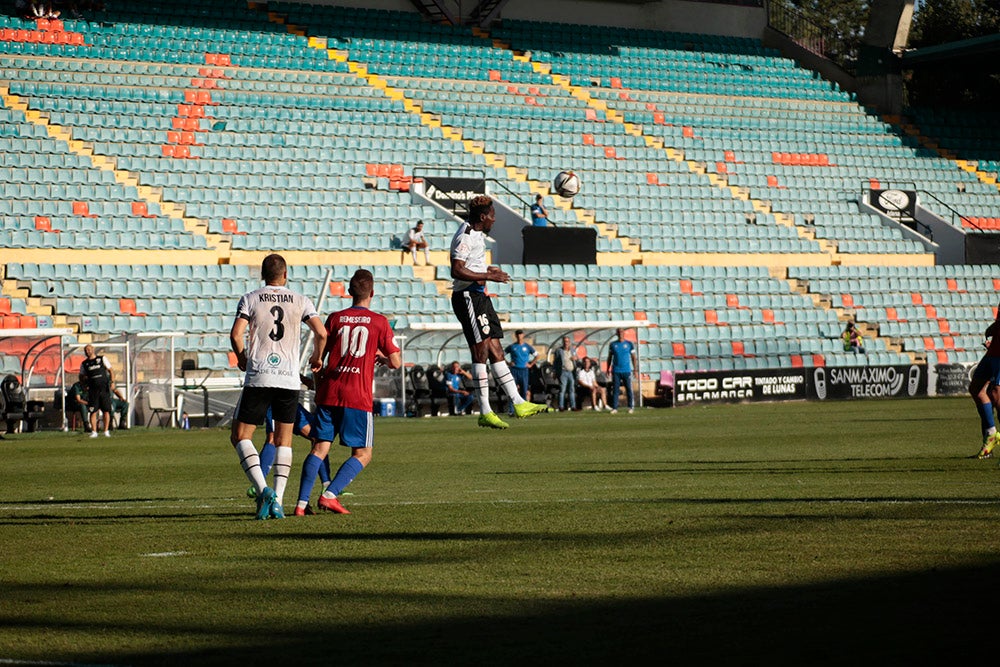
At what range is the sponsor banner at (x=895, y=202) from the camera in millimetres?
43625

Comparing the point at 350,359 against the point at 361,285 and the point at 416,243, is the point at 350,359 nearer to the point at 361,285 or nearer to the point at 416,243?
the point at 361,285

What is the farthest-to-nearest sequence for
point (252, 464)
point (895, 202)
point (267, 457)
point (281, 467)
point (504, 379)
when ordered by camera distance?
point (895, 202), point (504, 379), point (267, 457), point (281, 467), point (252, 464)

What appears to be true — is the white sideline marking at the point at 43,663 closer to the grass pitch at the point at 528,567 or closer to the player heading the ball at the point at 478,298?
the grass pitch at the point at 528,567

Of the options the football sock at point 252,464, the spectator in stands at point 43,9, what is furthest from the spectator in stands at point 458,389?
the football sock at point 252,464

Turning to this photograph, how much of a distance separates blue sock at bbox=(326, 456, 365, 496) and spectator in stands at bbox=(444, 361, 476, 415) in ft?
66.0

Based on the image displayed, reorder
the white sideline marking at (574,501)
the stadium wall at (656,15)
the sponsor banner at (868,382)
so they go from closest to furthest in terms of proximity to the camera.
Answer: the white sideline marking at (574,501) → the sponsor banner at (868,382) → the stadium wall at (656,15)

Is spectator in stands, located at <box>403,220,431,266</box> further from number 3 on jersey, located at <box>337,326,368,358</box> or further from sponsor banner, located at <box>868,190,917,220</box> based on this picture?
number 3 on jersey, located at <box>337,326,368,358</box>

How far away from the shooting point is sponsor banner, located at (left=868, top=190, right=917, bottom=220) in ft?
143

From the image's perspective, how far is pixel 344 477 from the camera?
10.6 meters

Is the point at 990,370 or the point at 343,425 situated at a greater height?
the point at 990,370

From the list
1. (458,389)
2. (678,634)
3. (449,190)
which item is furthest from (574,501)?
(449,190)

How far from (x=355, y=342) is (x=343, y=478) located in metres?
1.03

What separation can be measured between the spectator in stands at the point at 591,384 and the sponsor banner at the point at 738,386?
180cm

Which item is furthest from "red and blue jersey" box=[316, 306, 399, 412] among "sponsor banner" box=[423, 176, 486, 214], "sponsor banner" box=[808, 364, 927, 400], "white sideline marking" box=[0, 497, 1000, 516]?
"sponsor banner" box=[423, 176, 486, 214]
